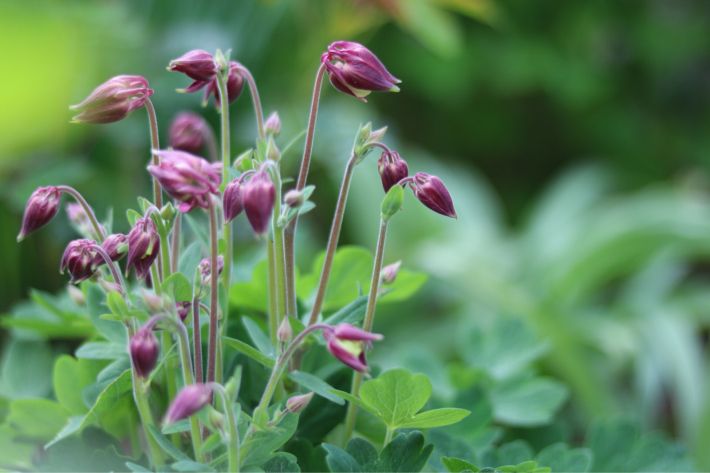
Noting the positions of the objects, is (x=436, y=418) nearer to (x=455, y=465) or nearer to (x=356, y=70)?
(x=455, y=465)

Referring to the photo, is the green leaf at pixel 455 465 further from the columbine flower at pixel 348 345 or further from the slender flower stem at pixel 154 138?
the slender flower stem at pixel 154 138

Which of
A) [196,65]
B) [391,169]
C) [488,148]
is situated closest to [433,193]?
[391,169]

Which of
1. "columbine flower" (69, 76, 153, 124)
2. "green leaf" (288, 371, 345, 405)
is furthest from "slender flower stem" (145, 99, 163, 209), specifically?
"green leaf" (288, 371, 345, 405)

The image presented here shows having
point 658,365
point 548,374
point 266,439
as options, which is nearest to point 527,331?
point 266,439

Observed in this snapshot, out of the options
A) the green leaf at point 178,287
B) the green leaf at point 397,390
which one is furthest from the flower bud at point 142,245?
the green leaf at point 397,390

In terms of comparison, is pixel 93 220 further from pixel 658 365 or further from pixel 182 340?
pixel 658 365
